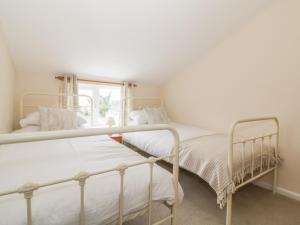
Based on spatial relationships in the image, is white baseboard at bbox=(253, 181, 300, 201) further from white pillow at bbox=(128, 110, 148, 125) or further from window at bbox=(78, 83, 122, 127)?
window at bbox=(78, 83, 122, 127)

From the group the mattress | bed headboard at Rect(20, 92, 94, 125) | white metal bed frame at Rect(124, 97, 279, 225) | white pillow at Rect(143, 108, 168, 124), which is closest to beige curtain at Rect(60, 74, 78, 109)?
bed headboard at Rect(20, 92, 94, 125)

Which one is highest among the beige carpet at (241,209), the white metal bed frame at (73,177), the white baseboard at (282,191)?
the white metal bed frame at (73,177)

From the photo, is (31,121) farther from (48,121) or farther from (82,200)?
(82,200)

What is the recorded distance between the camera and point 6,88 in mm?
2064

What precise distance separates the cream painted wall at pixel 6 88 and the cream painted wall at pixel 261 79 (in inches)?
107

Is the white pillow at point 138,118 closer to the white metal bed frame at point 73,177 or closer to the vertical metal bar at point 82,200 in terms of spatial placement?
the white metal bed frame at point 73,177

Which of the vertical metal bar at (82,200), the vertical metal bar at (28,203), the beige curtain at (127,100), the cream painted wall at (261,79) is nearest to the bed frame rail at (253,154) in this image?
the cream painted wall at (261,79)

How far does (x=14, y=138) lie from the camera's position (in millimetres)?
649

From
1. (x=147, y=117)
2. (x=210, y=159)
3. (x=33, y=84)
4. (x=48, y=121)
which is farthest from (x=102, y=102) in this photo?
(x=210, y=159)

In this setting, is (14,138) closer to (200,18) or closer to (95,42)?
(95,42)

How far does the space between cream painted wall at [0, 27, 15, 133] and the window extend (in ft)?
3.06

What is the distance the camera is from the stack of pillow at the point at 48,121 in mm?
2166

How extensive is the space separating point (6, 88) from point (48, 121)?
1.91 feet

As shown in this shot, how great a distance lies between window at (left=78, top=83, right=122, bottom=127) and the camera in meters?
3.09
